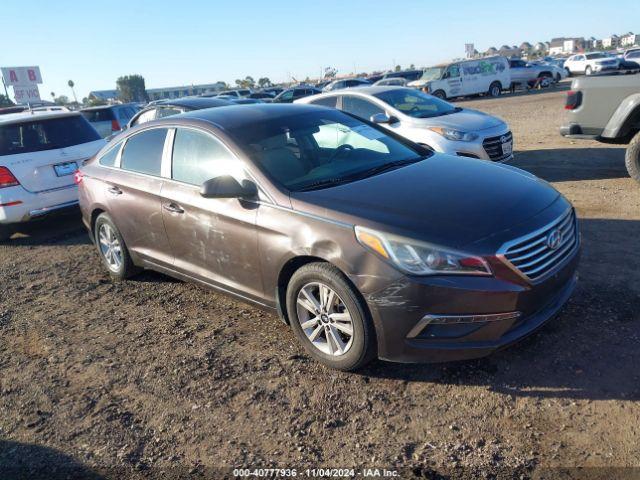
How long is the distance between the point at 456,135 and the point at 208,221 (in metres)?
4.92

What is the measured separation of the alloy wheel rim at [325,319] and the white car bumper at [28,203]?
5.05 meters

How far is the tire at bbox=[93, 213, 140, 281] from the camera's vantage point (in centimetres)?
521

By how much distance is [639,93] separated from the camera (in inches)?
262

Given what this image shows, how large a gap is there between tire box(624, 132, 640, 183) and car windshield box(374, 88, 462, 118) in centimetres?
277

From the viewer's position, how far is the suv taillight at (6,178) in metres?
6.79

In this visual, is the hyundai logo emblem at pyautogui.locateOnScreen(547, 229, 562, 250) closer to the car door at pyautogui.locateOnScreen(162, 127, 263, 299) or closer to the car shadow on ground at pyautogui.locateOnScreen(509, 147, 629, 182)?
the car door at pyautogui.locateOnScreen(162, 127, 263, 299)

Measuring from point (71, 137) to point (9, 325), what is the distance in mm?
3675

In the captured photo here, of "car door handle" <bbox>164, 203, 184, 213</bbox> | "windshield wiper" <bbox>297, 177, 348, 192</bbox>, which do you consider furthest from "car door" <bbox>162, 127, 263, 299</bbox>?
"windshield wiper" <bbox>297, 177, 348, 192</bbox>

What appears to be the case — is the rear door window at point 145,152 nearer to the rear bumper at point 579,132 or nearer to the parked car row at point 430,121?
the parked car row at point 430,121

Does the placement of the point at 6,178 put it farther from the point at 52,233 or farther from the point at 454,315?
the point at 454,315

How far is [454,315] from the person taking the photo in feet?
9.61

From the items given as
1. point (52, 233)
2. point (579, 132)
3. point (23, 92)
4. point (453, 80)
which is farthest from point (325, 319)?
point (453, 80)

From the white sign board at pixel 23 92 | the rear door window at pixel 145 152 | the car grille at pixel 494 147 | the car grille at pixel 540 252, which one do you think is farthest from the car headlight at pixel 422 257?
the white sign board at pixel 23 92

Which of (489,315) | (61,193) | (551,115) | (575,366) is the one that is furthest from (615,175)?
(551,115)
